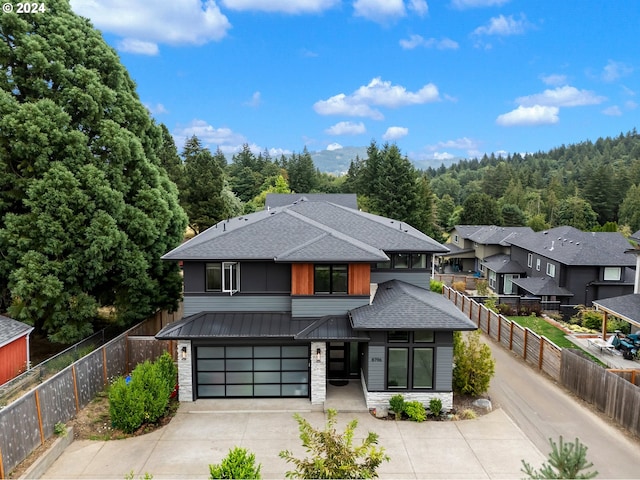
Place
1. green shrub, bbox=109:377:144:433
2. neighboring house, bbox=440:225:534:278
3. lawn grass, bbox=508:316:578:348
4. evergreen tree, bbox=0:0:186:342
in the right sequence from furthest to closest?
neighboring house, bbox=440:225:534:278 < lawn grass, bbox=508:316:578:348 < evergreen tree, bbox=0:0:186:342 < green shrub, bbox=109:377:144:433

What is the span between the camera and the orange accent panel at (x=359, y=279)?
1484cm

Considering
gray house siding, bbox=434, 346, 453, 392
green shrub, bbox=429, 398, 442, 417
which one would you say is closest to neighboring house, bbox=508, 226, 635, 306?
gray house siding, bbox=434, 346, 453, 392

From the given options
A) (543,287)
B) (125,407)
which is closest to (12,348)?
(125,407)

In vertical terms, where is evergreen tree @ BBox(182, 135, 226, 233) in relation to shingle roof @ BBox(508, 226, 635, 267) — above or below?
above

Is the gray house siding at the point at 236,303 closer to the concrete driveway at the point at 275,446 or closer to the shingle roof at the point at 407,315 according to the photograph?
the shingle roof at the point at 407,315

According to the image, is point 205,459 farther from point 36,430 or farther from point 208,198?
point 208,198

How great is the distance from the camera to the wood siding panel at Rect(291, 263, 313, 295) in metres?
14.8

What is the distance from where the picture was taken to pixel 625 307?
1978 cm

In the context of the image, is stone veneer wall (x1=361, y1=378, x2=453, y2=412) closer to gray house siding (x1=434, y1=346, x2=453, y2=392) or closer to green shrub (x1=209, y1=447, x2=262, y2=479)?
gray house siding (x1=434, y1=346, x2=453, y2=392)

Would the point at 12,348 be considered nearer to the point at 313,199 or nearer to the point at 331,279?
the point at 331,279

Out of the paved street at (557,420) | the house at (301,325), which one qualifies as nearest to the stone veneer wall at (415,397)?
the house at (301,325)

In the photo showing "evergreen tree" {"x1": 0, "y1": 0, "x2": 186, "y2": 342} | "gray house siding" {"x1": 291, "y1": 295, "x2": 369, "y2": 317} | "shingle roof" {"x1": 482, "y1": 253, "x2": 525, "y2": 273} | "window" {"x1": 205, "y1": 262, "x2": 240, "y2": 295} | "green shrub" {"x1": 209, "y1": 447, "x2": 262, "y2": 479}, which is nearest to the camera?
"green shrub" {"x1": 209, "y1": 447, "x2": 262, "y2": 479}

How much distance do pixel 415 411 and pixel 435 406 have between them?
65cm

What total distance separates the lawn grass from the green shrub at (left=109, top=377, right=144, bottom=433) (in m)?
19.2
